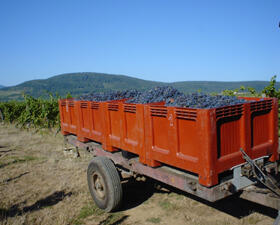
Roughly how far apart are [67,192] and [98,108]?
6.69ft

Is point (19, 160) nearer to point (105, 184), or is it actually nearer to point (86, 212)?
point (86, 212)

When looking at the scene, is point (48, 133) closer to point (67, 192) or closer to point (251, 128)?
point (67, 192)

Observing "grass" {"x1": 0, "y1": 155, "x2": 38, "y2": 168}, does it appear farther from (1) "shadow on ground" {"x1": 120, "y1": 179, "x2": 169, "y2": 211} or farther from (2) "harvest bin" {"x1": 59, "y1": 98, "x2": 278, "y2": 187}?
(2) "harvest bin" {"x1": 59, "y1": 98, "x2": 278, "y2": 187}

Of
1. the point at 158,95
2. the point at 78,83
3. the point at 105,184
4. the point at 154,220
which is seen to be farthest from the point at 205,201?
the point at 78,83

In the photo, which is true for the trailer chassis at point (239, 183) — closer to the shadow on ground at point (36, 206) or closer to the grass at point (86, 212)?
the grass at point (86, 212)

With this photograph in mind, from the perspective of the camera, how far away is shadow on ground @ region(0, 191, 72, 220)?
483cm

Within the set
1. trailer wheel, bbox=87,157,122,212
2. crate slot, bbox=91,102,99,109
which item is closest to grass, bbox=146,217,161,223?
trailer wheel, bbox=87,157,122,212

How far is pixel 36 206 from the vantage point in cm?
510

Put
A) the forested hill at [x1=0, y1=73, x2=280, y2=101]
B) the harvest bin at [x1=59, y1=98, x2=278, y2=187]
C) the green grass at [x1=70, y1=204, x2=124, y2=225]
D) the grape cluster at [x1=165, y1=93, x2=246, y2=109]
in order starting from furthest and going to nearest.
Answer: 1. the forested hill at [x1=0, y1=73, x2=280, y2=101]
2. the green grass at [x1=70, y1=204, x2=124, y2=225]
3. the grape cluster at [x1=165, y1=93, x2=246, y2=109]
4. the harvest bin at [x1=59, y1=98, x2=278, y2=187]

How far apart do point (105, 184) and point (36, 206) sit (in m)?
1.67

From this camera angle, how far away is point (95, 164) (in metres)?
4.54

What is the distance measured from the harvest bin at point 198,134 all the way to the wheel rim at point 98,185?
634 mm

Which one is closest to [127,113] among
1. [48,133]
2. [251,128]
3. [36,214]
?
[251,128]

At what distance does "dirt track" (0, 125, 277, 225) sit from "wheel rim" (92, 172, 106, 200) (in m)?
0.30
